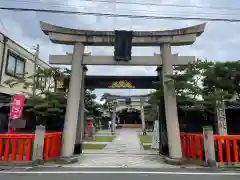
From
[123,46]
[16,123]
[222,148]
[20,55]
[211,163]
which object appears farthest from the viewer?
[20,55]

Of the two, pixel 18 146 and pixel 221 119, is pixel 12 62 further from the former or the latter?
pixel 221 119

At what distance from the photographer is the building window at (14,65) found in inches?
658

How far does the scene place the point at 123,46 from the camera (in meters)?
10.9

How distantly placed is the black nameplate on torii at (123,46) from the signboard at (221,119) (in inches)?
184

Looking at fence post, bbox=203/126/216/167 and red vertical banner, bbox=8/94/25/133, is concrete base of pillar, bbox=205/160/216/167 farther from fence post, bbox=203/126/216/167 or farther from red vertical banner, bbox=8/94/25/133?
red vertical banner, bbox=8/94/25/133

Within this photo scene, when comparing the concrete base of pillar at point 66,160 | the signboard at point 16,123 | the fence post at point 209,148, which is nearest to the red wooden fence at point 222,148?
the fence post at point 209,148

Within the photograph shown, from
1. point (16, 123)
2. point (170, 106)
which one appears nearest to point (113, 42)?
point (170, 106)

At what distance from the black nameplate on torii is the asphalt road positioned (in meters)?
5.29

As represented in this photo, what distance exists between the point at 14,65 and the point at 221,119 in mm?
15337

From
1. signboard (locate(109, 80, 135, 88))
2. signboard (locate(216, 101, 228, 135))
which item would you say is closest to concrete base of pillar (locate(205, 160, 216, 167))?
signboard (locate(216, 101, 228, 135))

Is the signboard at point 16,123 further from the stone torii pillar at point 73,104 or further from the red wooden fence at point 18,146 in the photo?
Answer: the stone torii pillar at point 73,104

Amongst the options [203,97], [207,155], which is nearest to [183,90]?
[203,97]

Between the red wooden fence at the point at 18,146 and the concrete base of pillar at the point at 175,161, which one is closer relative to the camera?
the red wooden fence at the point at 18,146

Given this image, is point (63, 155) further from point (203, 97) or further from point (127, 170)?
point (203, 97)
